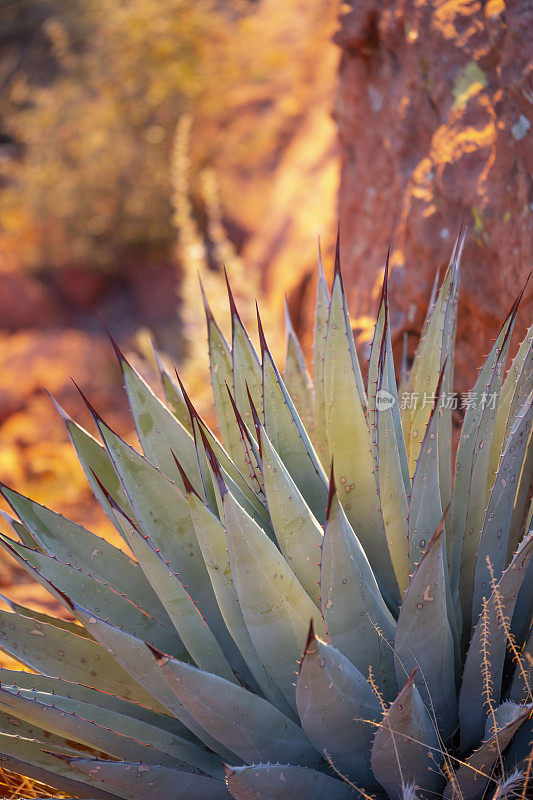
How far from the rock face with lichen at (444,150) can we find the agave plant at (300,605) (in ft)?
2.48

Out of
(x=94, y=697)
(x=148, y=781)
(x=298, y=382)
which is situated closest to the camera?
(x=148, y=781)

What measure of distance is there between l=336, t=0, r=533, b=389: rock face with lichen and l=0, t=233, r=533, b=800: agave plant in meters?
0.76

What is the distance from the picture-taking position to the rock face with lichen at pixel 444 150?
2.18m

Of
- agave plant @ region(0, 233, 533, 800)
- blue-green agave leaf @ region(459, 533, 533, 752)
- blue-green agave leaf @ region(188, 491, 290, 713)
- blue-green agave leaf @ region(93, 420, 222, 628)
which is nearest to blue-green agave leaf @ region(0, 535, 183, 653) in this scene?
agave plant @ region(0, 233, 533, 800)

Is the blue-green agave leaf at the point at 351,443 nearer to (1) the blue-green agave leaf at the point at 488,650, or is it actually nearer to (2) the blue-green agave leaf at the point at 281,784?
(1) the blue-green agave leaf at the point at 488,650

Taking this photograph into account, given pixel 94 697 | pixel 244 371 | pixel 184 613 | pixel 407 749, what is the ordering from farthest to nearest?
1. pixel 244 371
2. pixel 94 697
3. pixel 184 613
4. pixel 407 749

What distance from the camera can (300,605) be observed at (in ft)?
4.30

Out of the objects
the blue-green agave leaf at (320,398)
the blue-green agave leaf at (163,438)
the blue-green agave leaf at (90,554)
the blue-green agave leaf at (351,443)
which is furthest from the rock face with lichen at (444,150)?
the blue-green agave leaf at (90,554)

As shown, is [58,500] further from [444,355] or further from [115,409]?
[444,355]

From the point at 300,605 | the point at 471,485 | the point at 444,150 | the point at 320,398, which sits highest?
the point at 444,150

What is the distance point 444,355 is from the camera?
1592 millimetres

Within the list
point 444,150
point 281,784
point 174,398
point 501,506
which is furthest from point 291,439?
point 444,150

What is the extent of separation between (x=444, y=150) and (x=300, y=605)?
6.09 ft

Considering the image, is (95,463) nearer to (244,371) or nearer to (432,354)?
(244,371)
